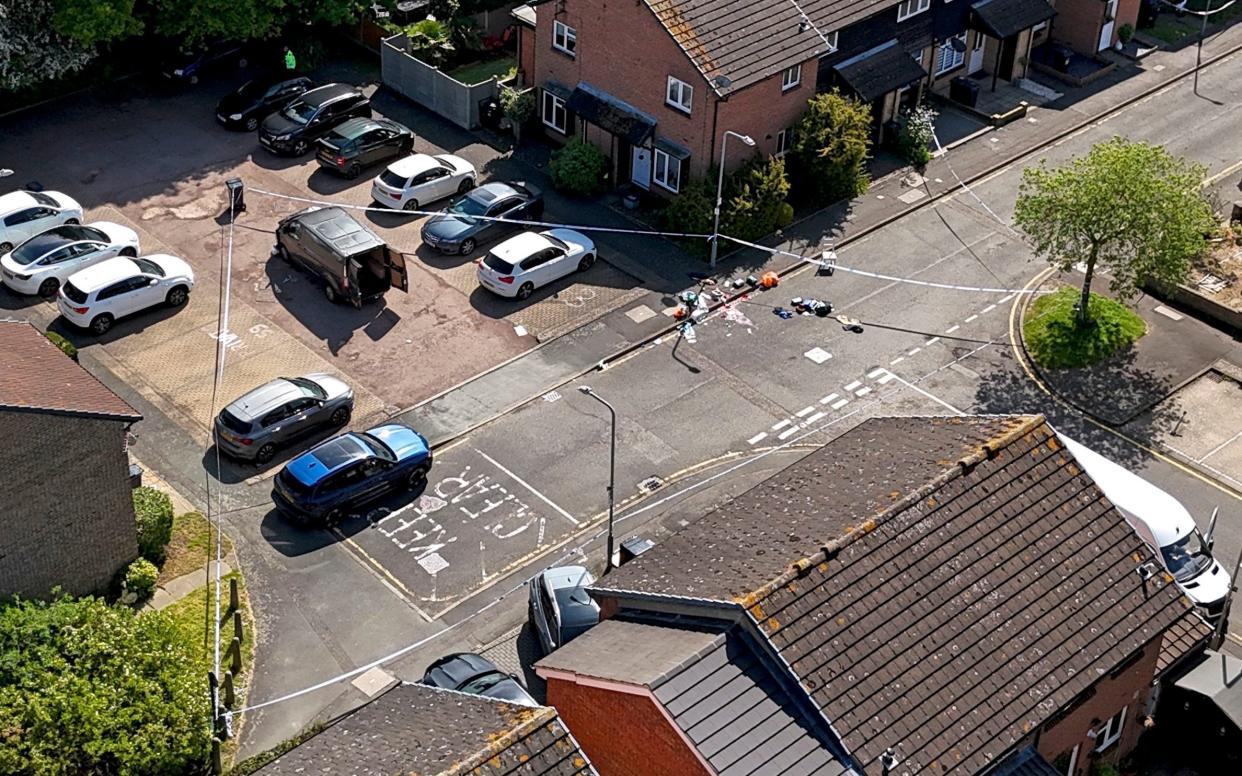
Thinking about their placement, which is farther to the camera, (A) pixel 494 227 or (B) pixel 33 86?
(B) pixel 33 86

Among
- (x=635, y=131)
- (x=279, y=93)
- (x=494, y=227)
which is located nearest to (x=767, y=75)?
(x=635, y=131)

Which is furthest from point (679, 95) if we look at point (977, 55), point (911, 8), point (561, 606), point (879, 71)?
point (561, 606)

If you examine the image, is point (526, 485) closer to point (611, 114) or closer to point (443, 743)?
point (443, 743)

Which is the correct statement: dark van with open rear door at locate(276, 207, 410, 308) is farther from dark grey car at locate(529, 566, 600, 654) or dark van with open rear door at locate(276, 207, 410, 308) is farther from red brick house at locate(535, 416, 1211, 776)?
red brick house at locate(535, 416, 1211, 776)

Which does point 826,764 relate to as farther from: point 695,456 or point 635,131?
point 635,131

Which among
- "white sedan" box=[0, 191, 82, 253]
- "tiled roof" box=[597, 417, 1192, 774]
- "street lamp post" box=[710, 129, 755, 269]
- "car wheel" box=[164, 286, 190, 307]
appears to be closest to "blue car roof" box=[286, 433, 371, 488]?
"car wheel" box=[164, 286, 190, 307]

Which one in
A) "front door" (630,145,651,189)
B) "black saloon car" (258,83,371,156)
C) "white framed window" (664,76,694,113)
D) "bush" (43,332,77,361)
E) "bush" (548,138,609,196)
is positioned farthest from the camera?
"black saloon car" (258,83,371,156)
